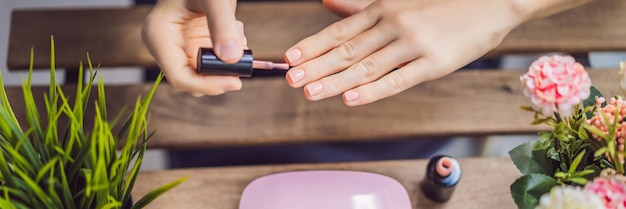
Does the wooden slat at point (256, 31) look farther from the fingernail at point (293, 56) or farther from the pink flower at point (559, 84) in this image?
the pink flower at point (559, 84)

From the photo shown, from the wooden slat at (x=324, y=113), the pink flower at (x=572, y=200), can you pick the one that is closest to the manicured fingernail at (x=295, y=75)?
the wooden slat at (x=324, y=113)

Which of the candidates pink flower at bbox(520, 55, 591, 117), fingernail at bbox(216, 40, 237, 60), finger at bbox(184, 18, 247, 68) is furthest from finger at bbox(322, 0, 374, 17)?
pink flower at bbox(520, 55, 591, 117)

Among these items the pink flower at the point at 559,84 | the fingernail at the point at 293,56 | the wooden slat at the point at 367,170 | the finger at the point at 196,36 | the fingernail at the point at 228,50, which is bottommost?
the wooden slat at the point at 367,170

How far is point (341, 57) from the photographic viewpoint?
842mm

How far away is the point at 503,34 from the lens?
892 mm

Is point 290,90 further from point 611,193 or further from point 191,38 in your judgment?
point 611,193

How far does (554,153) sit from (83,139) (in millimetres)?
427

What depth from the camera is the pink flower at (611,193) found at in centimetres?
53

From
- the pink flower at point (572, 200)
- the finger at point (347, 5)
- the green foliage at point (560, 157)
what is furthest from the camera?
the finger at point (347, 5)

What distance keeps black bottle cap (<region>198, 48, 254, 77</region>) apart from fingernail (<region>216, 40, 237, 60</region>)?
0.5 inches

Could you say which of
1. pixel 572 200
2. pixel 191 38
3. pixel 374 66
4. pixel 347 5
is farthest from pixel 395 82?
pixel 572 200

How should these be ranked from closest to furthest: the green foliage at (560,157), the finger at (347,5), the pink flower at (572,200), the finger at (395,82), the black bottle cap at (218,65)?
the pink flower at (572,200) < the green foliage at (560,157) < the black bottle cap at (218,65) < the finger at (395,82) < the finger at (347,5)

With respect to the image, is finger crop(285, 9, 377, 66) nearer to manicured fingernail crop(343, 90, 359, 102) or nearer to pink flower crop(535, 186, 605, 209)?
manicured fingernail crop(343, 90, 359, 102)

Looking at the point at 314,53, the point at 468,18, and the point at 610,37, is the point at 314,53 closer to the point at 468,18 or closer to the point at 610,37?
the point at 468,18
